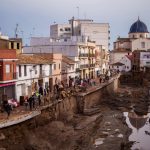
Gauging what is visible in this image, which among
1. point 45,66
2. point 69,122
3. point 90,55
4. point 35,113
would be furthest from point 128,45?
point 35,113

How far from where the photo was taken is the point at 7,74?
4050cm

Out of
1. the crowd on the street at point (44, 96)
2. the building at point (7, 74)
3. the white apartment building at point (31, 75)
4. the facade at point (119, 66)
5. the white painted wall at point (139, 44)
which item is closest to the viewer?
the crowd on the street at point (44, 96)

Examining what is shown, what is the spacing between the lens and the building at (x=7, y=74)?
39.5m

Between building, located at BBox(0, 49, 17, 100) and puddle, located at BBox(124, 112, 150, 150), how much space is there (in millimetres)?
15102

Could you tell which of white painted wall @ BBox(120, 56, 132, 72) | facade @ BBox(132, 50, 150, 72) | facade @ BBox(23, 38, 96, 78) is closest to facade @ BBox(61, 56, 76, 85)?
facade @ BBox(23, 38, 96, 78)

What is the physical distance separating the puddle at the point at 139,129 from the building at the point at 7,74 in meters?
15.1

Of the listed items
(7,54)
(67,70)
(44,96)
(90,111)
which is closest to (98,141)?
(44,96)

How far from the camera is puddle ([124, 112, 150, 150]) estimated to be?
40.8m

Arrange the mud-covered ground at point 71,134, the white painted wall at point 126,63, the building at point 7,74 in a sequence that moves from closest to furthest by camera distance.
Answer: the mud-covered ground at point 71,134 < the building at point 7,74 < the white painted wall at point 126,63

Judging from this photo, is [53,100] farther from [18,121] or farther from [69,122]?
[18,121]

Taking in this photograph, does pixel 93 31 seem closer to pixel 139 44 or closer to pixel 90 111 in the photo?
pixel 139 44

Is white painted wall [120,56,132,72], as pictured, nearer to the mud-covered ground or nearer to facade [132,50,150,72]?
facade [132,50,150,72]

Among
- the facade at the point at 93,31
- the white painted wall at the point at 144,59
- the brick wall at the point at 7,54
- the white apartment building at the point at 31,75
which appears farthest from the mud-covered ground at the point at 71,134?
the white painted wall at the point at 144,59

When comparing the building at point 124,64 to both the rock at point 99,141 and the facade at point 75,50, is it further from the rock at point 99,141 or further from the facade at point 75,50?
the rock at point 99,141
